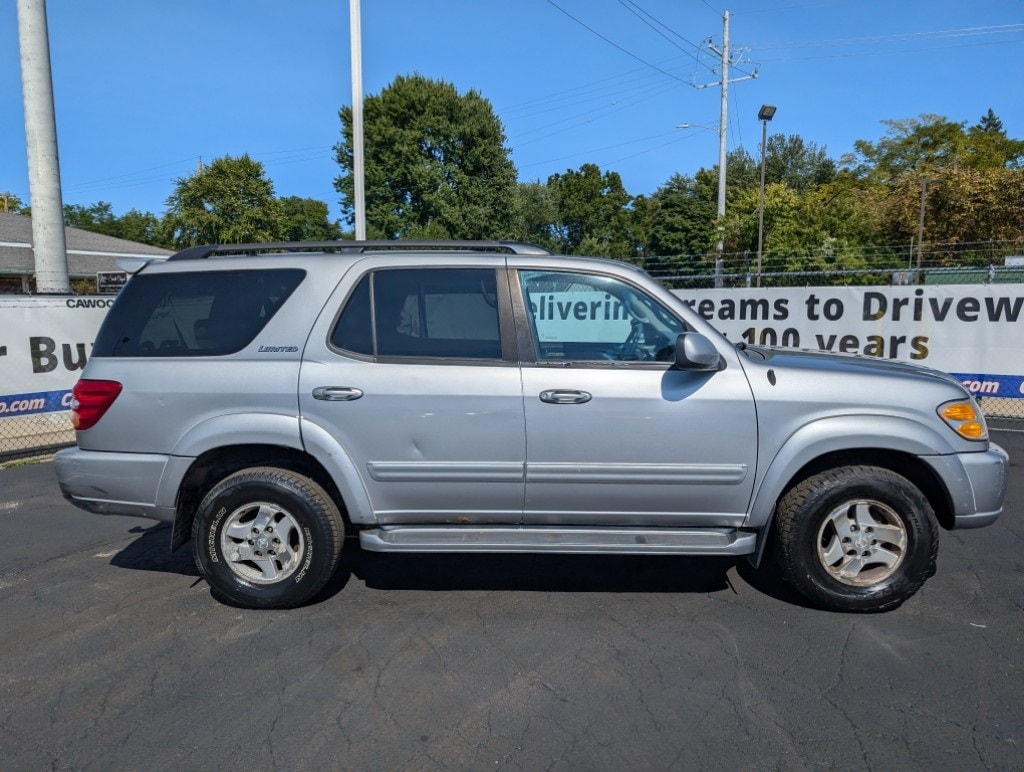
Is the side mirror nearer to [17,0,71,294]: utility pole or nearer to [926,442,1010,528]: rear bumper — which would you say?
[926,442,1010,528]: rear bumper

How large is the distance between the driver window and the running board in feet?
3.06

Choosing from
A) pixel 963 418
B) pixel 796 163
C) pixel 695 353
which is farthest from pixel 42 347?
pixel 796 163

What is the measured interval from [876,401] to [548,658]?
2.13m

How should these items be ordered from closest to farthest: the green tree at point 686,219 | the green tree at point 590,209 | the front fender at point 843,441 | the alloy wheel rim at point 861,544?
the front fender at point 843,441 → the alloy wheel rim at point 861,544 → the green tree at point 686,219 → the green tree at point 590,209

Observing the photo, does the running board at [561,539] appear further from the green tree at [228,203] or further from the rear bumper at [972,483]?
the green tree at [228,203]

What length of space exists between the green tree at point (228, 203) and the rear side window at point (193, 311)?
1047 inches

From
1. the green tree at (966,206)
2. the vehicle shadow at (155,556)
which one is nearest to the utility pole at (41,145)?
the vehicle shadow at (155,556)

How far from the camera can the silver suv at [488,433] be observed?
390cm

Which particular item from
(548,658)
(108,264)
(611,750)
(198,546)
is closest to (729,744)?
(611,750)

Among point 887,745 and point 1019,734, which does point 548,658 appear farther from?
point 1019,734

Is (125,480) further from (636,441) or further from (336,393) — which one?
(636,441)

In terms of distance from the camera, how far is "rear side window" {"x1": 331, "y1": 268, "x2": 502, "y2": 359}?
13.4 feet

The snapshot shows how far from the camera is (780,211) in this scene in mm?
29875

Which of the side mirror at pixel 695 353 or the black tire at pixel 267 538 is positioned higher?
the side mirror at pixel 695 353
